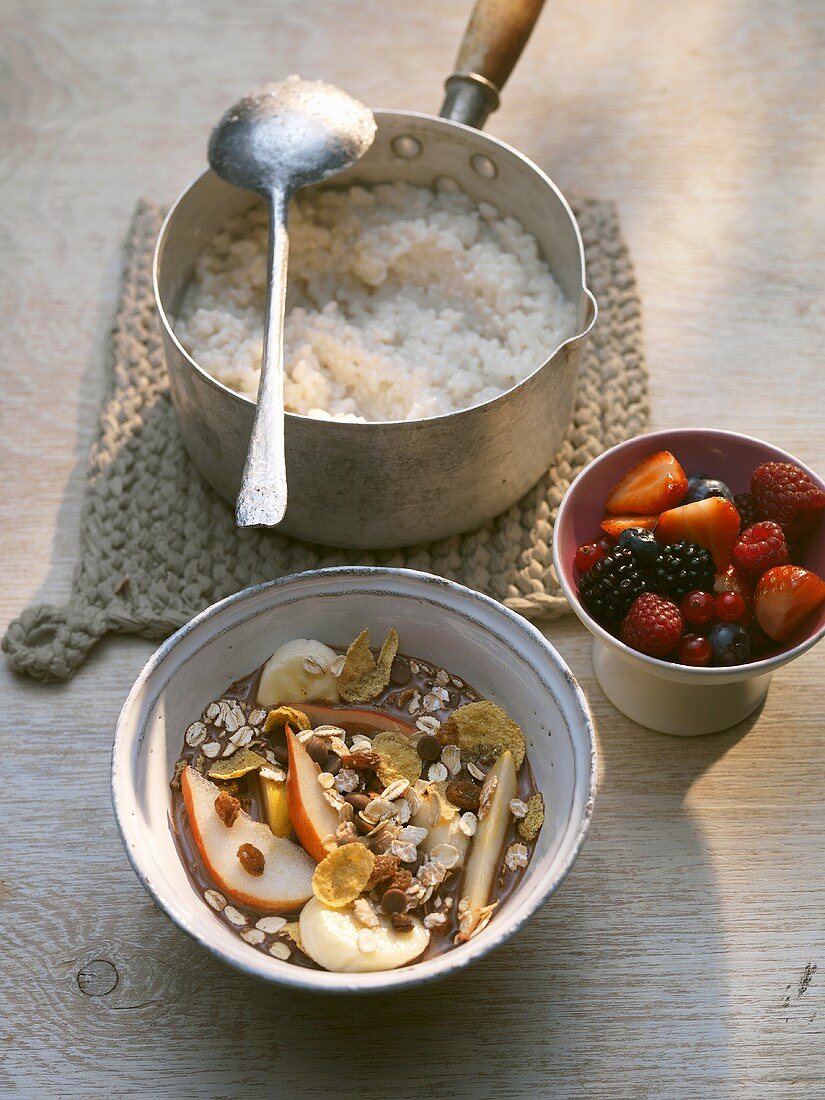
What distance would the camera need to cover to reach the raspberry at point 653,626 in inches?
36.1

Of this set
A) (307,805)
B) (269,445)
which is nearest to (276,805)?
(307,805)

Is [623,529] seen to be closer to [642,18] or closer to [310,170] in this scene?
[310,170]

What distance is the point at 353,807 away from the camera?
891 mm

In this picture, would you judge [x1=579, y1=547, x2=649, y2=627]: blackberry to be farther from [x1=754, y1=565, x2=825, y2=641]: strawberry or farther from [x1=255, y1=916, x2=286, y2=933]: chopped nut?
[x1=255, y1=916, x2=286, y2=933]: chopped nut

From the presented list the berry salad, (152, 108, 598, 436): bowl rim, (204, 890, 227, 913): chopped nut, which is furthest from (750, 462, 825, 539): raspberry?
(204, 890, 227, 913): chopped nut

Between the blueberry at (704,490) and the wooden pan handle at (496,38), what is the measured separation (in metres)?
0.56

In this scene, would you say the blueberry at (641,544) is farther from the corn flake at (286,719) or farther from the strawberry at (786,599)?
the corn flake at (286,719)

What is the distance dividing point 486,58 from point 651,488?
58 cm

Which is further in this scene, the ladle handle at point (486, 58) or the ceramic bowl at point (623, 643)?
the ladle handle at point (486, 58)

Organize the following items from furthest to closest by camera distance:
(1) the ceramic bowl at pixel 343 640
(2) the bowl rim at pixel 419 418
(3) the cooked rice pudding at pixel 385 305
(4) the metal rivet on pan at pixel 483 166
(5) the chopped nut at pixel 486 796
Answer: (4) the metal rivet on pan at pixel 483 166, (3) the cooked rice pudding at pixel 385 305, (2) the bowl rim at pixel 419 418, (5) the chopped nut at pixel 486 796, (1) the ceramic bowl at pixel 343 640

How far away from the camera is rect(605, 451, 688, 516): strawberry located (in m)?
1.02

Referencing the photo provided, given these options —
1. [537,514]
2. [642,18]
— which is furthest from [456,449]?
[642,18]

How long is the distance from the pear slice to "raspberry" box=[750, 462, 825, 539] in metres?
0.47

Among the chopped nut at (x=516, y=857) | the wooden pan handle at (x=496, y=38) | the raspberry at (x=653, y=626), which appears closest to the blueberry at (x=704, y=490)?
the raspberry at (x=653, y=626)
